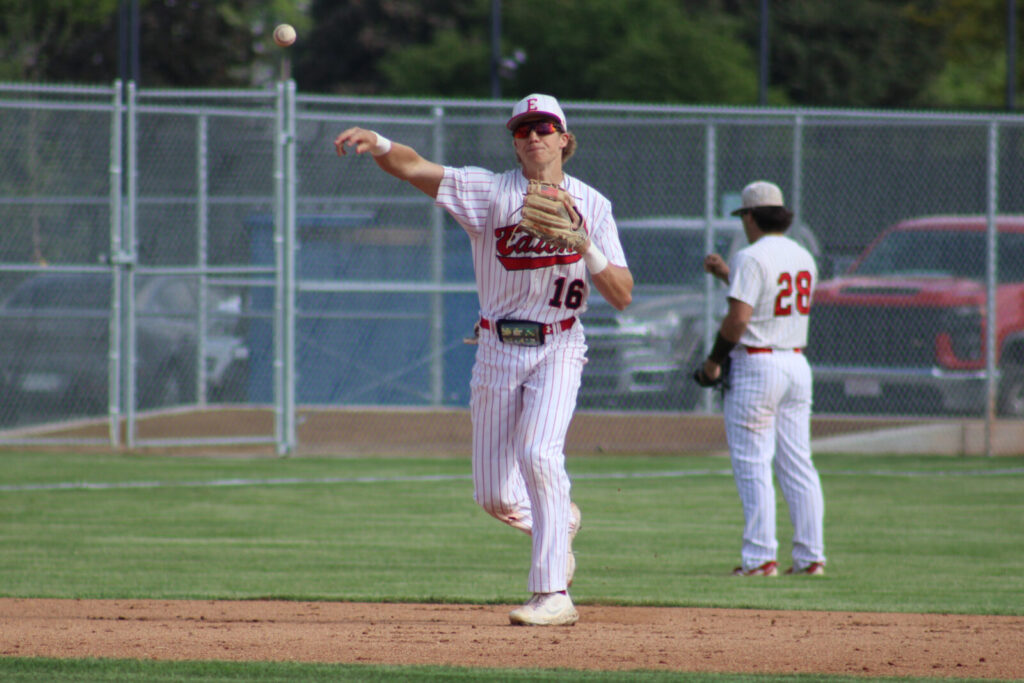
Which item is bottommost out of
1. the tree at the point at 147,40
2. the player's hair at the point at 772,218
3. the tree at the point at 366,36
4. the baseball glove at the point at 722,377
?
the baseball glove at the point at 722,377

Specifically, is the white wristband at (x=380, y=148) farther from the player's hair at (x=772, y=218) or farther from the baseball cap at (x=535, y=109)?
the player's hair at (x=772, y=218)

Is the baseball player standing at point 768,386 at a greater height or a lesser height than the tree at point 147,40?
lesser

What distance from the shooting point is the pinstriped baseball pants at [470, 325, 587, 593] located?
548 cm

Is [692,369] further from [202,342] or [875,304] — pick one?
[202,342]

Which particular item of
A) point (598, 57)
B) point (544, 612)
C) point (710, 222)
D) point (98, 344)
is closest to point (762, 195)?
point (544, 612)

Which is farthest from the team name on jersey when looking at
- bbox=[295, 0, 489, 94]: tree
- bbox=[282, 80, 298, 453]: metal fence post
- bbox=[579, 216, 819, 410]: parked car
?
bbox=[295, 0, 489, 94]: tree

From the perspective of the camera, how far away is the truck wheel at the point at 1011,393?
1340 cm

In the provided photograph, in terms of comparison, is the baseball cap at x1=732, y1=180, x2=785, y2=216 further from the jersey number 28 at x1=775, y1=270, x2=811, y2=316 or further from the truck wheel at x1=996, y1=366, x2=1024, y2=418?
the truck wheel at x1=996, y1=366, x2=1024, y2=418

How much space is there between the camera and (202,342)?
1400 centimetres

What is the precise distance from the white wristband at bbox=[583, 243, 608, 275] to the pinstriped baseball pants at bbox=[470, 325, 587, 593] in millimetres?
327

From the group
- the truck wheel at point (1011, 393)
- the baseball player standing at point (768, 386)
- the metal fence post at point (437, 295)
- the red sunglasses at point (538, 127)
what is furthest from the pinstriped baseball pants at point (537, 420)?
the truck wheel at point (1011, 393)

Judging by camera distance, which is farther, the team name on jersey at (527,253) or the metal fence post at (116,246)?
the metal fence post at (116,246)

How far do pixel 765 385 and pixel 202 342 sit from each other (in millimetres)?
7794

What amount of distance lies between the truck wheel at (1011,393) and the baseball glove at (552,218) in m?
9.08
